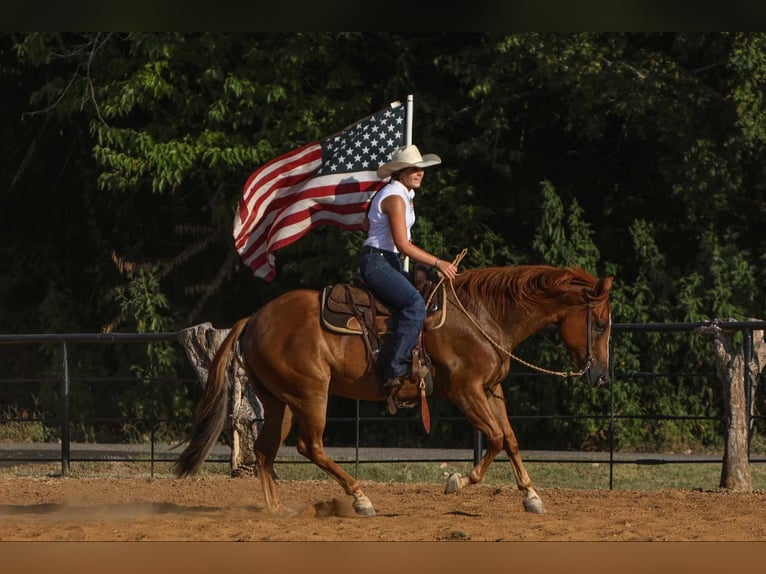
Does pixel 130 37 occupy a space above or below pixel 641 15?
above

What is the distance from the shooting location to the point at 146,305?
715 inches

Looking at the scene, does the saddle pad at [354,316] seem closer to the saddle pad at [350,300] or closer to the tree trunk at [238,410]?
the saddle pad at [350,300]

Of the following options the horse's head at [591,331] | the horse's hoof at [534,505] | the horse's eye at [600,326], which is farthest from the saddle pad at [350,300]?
the horse's hoof at [534,505]

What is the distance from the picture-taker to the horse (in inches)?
344

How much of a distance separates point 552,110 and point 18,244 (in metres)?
8.82

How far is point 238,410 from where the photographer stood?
11.9 metres

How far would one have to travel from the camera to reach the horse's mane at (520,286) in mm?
8852

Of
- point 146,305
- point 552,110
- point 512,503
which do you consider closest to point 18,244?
point 146,305

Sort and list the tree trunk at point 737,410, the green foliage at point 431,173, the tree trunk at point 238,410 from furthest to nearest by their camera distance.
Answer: the green foliage at point 431,173
the tree trunk at point 238,410
the tree trunk at point 737,410

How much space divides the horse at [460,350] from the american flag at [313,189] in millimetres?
2031

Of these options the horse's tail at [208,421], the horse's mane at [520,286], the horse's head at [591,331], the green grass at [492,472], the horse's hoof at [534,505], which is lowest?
the green grass at [492,472]

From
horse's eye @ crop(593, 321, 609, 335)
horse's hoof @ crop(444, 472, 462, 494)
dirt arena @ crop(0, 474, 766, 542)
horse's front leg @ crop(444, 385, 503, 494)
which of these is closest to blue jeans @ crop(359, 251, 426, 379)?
horse's front leg @ crop(444, 385, 503, 494)

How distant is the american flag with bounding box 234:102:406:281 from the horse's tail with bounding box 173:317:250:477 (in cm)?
173

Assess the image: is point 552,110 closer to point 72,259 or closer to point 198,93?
point 198,93
